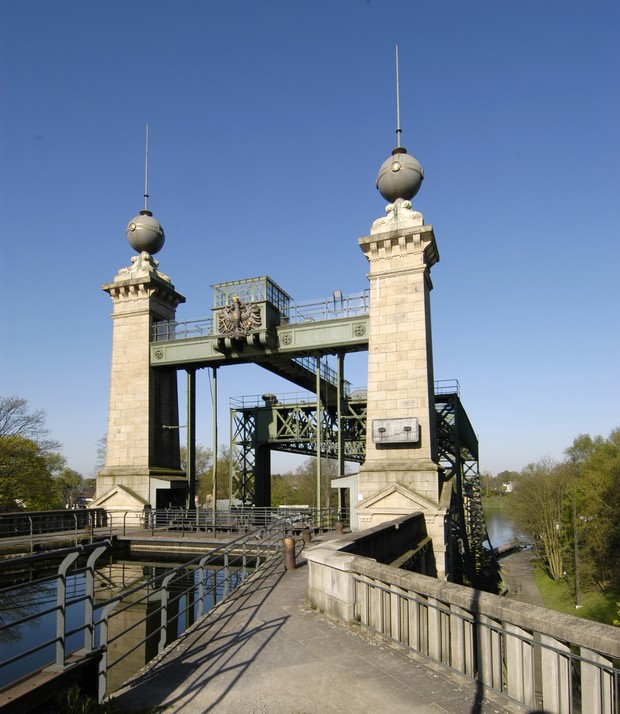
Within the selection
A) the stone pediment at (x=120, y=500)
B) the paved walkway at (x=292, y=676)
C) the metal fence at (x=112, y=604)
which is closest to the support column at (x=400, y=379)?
the metal fence at (x=112, y=604)

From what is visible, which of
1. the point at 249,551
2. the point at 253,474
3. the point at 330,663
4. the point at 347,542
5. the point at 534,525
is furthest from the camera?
the point at 534,525

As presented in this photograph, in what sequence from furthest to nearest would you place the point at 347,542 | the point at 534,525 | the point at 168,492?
the point at 534,525 → the point at 168,492 → the point at 347,542

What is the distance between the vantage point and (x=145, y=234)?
92.9ft

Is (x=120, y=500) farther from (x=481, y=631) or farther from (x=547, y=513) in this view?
(x=547, y=513)

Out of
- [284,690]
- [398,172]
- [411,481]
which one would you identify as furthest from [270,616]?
[398,172]

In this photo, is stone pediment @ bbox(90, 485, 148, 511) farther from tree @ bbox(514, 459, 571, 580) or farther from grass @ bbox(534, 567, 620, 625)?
tree @ bbox(514, 459, 571, 580)

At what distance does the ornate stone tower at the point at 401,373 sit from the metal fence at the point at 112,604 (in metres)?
3.97

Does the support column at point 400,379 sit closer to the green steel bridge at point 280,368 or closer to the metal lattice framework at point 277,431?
the green steel bridge at point 280,368

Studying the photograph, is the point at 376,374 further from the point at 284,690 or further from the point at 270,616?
the point at 284,690

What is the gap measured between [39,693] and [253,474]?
28807 mm

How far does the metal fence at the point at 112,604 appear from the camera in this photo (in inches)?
216

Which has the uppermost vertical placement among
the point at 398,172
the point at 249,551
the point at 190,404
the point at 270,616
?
the point at 398,172

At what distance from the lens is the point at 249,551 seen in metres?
18.9

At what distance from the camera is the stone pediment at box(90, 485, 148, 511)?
84.5 ft
